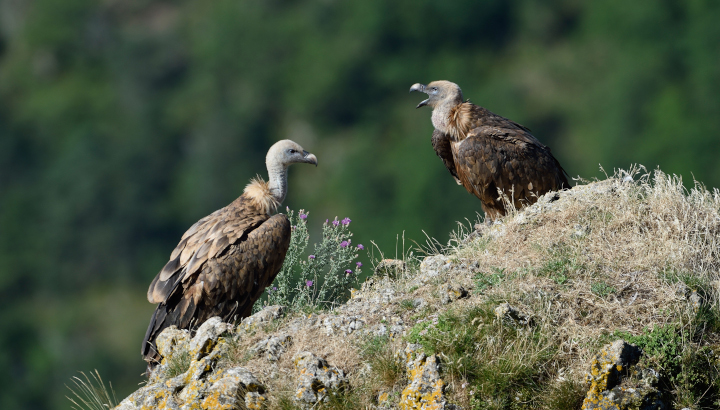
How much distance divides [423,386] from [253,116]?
93135 mm

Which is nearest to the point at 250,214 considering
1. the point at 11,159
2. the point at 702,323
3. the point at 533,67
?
the point at 702,323

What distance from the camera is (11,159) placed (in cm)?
10350

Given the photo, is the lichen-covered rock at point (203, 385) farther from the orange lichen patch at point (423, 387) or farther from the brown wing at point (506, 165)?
the brown wing at point (506, 165)

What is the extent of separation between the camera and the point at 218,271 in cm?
940

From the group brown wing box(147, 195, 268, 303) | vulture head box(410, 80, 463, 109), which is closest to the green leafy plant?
brown wing box(147, 195, 268, 303)

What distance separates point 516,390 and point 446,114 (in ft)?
17.9

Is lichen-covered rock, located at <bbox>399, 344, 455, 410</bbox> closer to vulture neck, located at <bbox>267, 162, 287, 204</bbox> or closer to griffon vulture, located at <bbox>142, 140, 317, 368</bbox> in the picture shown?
griffon vulture, located at <bbox>142, 140, 317, 368</bbox>

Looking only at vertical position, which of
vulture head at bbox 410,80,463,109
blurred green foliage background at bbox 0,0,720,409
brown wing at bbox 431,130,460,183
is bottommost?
brown wing at bbox 431,130,460,183

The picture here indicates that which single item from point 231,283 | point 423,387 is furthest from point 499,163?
point 423,387

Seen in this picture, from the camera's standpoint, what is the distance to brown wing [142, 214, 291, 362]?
923 centimetres

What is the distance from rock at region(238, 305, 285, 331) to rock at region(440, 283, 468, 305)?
146cm

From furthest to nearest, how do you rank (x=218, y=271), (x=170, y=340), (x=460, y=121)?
1. (x=460, y=121)
2. (x=218, y=271)
3. (x=170, y=340)

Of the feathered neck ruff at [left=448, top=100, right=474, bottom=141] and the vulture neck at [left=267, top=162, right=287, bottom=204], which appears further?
the feathered neck ruff at [left=448, top=100, right=474, bottom=141]

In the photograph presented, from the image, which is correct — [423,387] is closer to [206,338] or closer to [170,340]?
[206,338]
